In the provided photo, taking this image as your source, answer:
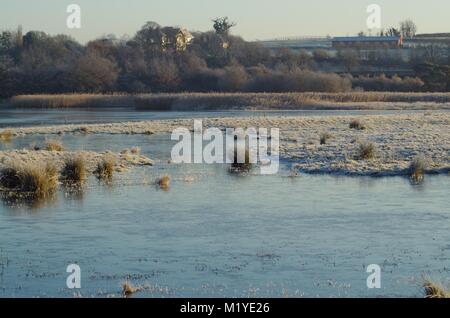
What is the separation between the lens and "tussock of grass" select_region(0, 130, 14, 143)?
35.7m

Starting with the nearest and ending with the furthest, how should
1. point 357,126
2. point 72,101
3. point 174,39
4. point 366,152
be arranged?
1. point 366,152
2. point 357,126
3. point 72,101
4. point 174,39

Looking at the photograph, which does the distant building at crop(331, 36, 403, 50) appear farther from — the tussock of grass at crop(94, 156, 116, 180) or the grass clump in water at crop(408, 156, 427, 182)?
the tussock of grass at crop(94, 156, 116, 180)

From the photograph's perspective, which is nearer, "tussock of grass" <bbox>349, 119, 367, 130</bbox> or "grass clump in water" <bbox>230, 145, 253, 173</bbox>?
"grass clump in water" <bbox>230, 145, 253, 173</bbox>

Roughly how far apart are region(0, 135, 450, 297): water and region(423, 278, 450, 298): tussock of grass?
6.1 inches

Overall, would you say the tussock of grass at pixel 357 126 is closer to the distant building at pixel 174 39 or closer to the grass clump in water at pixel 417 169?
the grass clump in water at pixel 417 169

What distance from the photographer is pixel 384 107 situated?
6312 centimetres

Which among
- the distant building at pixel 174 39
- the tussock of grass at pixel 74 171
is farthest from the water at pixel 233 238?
the distant building at pixel 174 39

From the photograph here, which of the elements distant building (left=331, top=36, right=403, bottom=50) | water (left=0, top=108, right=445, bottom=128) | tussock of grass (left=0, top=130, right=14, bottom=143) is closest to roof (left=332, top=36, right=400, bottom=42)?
distant building (left=331, top=36, right=403, bottom=50)

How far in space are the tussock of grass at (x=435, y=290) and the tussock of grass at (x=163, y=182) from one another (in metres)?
10.9

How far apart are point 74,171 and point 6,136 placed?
1550cm

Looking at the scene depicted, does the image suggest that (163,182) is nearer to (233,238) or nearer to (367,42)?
(233,238)

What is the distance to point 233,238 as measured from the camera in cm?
1480

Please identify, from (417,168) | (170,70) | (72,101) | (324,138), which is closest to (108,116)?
(72,101)

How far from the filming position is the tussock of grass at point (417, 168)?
23061mm
